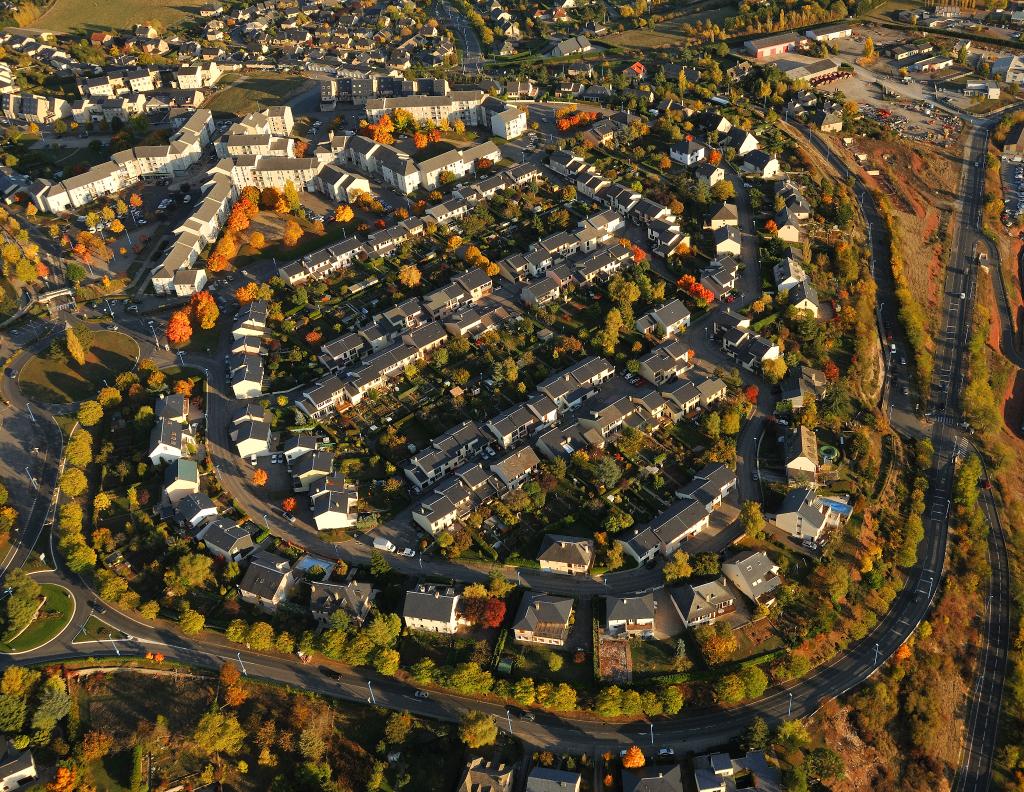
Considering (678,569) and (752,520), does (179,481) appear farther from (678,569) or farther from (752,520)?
(752,520)

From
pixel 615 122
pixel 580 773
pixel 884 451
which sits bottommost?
pixel 580 773

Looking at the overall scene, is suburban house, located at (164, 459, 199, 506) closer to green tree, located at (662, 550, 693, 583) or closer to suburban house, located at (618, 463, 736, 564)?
suburban house, located at (618, 463, 736, 564)

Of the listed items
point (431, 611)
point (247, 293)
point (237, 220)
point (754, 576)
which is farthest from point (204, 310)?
A: point (754, 576)

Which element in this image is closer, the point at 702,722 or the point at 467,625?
the point at 702,722

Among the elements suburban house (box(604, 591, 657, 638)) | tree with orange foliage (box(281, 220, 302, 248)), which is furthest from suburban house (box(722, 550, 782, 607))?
tree with orange foliage (box(281, 220, 302, 248))

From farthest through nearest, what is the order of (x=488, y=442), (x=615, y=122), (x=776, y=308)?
(x=615, y=122)
(x=776, y=308)
(x=488, y=442)

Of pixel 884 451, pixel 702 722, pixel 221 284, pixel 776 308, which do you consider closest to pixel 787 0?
pixel 776 308

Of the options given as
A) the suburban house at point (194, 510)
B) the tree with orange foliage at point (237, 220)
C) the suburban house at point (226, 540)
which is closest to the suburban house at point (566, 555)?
the suburban house at point (226, 540)

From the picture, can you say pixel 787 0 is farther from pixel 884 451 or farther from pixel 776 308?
pixel 884 451
